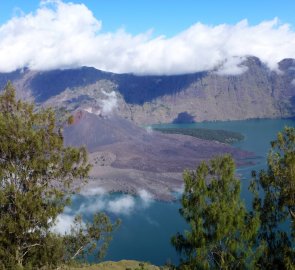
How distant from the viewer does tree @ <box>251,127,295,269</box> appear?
1888cm

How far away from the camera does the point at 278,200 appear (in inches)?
781

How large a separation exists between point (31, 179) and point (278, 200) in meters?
11.6

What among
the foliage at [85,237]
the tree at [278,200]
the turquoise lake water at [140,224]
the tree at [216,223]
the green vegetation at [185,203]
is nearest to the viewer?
the tree at [216,223]

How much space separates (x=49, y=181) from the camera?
2092 cm

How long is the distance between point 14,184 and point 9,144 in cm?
189

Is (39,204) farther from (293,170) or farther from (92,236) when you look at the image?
(293,170)

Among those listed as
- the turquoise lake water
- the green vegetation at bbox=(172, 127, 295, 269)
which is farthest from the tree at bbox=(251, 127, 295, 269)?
the turquoise lake water

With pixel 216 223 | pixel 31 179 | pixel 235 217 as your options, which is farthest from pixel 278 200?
pixel 31 179

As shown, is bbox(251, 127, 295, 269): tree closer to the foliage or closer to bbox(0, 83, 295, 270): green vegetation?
bbox(0, 83, 295, 270): green vegetation

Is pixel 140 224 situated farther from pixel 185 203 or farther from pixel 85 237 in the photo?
pixel 185 203

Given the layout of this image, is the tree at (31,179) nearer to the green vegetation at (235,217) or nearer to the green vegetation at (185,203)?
the green vegetation at (185,203)

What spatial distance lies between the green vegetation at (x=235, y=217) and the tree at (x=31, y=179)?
6090mm

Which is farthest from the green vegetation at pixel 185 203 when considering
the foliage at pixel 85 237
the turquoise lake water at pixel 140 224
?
the turquoise lake water at pixel 140 224

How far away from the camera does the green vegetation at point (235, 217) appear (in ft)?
60.7
